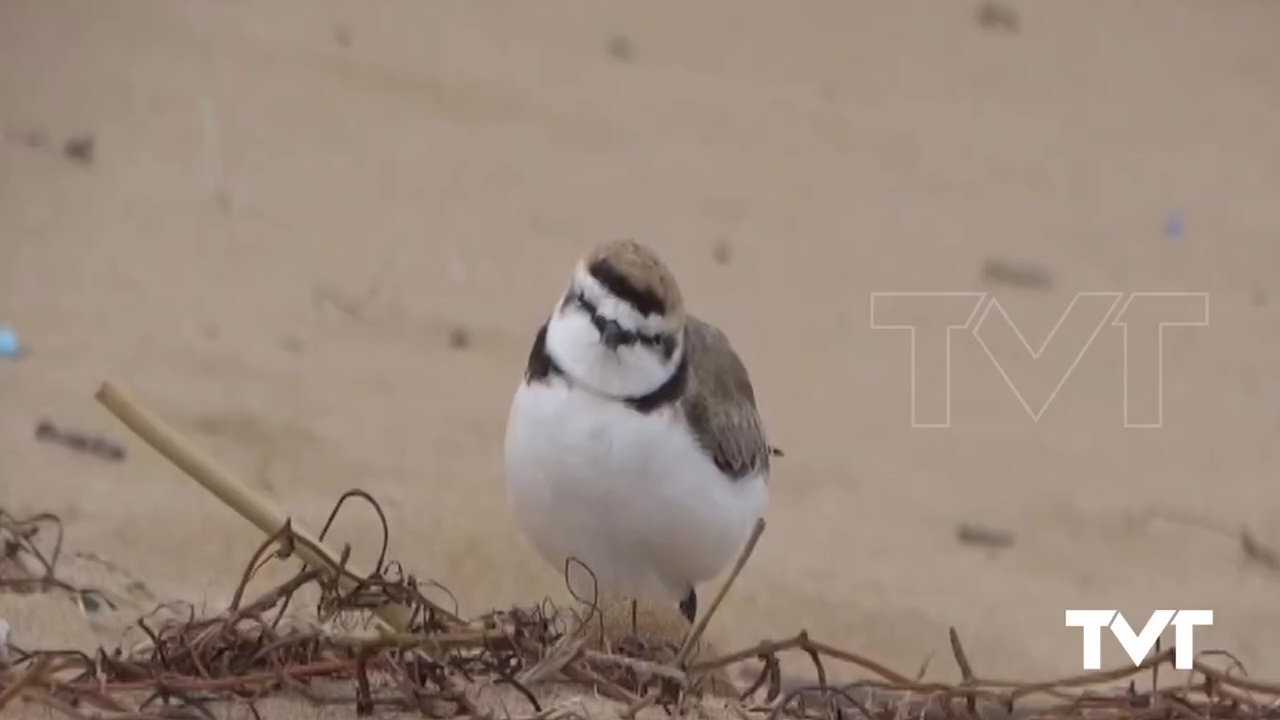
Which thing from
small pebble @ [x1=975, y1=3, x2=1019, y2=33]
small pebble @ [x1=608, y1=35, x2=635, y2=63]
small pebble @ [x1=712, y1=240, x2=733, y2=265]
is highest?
small pebble @ [x1=975, y1=3, x2=1019, y2=33]

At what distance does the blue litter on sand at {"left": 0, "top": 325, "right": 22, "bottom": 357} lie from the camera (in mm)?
2297

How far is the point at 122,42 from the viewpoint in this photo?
2590 mm

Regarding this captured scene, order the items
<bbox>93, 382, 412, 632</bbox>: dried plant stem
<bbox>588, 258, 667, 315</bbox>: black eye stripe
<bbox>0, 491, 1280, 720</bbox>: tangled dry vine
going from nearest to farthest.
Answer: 1. <bbox>0, 491, 1280, 720</bbox>: tangled dry vine
2. <bbox>93, 382, 412, 632</bbox>: dried plant stem
3. <bbox>588, 258, 667, 315</bbox>: black eye stripe

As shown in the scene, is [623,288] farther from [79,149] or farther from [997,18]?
[997,18]

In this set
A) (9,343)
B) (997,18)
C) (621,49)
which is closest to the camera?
(9,343)

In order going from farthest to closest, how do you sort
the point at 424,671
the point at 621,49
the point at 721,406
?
1. the point at 621,49
2. the point at 721,406
3. the point at 424,671

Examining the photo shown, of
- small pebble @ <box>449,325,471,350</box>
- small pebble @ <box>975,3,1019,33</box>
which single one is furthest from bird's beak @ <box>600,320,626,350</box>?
small pebble @ <box>975,3,1019,33</box>

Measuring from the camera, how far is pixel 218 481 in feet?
4.09

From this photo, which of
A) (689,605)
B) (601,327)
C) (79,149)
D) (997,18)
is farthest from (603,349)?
(997,18)

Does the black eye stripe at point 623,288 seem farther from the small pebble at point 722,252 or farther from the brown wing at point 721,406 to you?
the small pebble at point 722,252

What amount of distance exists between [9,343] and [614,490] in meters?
1.14

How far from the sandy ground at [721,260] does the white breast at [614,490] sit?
0.58 m

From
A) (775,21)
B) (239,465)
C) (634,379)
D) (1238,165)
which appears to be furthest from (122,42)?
(1238,165)

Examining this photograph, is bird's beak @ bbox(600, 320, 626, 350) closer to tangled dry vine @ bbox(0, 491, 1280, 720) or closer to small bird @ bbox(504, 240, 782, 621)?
small bird @ bbox(504, 240, 782, 621)
